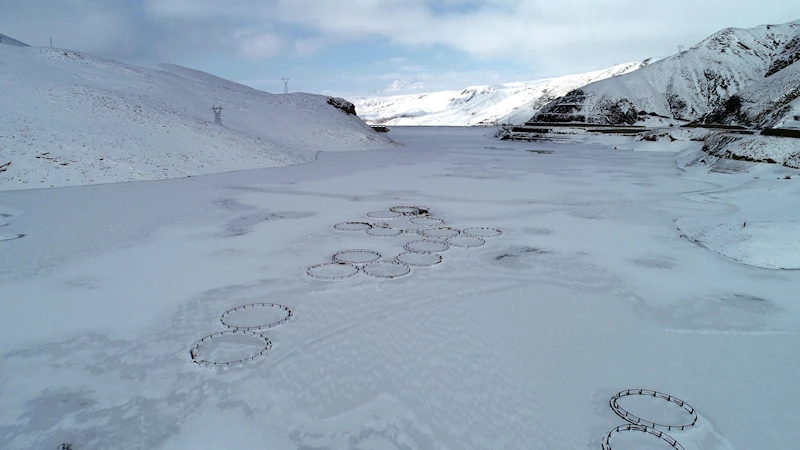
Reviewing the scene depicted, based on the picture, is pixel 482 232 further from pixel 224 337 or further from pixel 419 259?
pixel 224 337

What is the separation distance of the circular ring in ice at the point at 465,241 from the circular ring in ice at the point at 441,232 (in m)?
0.40

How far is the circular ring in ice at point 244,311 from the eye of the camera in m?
10.2

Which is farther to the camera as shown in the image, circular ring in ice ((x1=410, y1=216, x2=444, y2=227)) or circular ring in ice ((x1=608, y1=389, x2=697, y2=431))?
circular ring in ice ((x1=410, y1=216, x2=444, y2=227))

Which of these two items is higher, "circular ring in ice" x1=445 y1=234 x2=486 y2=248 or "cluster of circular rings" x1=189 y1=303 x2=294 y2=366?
"circular ring in ice" x1=445 y1=234 x2=486 y2=248

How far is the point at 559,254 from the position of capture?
15.5 m

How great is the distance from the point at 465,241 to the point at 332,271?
560 centimetres

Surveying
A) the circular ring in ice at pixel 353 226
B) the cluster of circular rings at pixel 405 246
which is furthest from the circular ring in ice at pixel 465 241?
the circular ring in ice at pixel 353 226

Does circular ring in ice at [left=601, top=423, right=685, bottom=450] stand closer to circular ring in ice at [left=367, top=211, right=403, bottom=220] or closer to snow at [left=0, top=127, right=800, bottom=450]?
snow at [left=0, top=127, right=800, bottom=450]

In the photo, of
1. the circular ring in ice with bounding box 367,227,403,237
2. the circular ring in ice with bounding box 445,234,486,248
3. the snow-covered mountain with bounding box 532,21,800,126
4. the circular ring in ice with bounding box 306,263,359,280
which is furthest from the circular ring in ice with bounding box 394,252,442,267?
the snow-covered mountain with bounding box 532,21,800,126

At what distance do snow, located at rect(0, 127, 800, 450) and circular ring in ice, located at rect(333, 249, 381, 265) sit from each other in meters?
0.87

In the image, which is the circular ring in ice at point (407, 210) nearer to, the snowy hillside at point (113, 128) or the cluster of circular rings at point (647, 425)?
the cluster of circular rings at point (647, 425)

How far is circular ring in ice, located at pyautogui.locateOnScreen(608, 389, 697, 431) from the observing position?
7.12 metres

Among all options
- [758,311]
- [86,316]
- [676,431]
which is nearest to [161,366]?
[86,316]

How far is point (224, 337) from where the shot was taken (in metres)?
9.73
